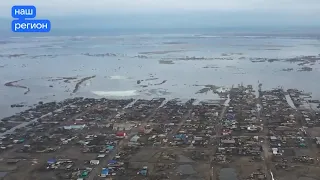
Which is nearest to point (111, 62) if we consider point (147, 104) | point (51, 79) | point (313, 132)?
point (51, 79)

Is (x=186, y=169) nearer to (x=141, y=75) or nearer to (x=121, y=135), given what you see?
(x=121, y=135)

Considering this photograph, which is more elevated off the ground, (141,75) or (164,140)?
(164,140)

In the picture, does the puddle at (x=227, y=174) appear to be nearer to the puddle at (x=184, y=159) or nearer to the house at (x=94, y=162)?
the puddle at (x=184, y=159)

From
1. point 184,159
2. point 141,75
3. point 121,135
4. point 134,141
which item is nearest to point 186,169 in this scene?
point 184,159

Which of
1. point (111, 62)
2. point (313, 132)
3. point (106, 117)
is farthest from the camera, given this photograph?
point (111, 62)

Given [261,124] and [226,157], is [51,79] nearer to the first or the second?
[261,124]
